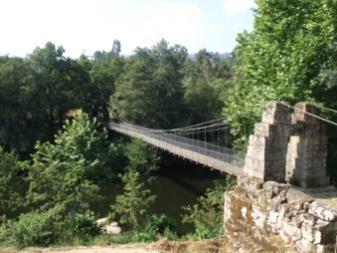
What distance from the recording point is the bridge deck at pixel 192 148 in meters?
20.6

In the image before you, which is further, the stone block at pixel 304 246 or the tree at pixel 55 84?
the tree at pixel 55 84

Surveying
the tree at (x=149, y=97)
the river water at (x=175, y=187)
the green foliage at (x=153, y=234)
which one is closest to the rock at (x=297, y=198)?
the green foliage at (x=153, y=234)

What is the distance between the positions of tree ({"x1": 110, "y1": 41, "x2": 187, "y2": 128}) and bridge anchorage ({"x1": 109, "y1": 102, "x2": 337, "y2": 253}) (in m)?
27.0

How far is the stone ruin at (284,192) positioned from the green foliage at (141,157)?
75.4 ft

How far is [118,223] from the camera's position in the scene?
1927 cm

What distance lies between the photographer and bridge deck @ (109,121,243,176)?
2059 cm

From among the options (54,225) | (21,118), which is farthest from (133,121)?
(54,225)

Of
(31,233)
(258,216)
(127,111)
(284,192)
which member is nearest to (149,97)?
(127,111)

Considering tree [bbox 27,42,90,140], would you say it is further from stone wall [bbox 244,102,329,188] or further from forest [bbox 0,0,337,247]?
stone wall [bbox 244,102,329,188]

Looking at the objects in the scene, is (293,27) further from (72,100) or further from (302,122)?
(72,100)

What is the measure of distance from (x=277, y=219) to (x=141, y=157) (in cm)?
2532

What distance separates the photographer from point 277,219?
5605mm

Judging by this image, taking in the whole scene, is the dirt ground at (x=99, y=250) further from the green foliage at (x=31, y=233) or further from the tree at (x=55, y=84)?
the tree at (x=55, y=84)

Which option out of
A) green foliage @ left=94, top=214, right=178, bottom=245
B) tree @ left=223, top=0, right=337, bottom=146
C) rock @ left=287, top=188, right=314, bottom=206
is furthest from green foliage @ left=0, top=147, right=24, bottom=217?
rock @ left=287, top=188, right=314, bottom=206
